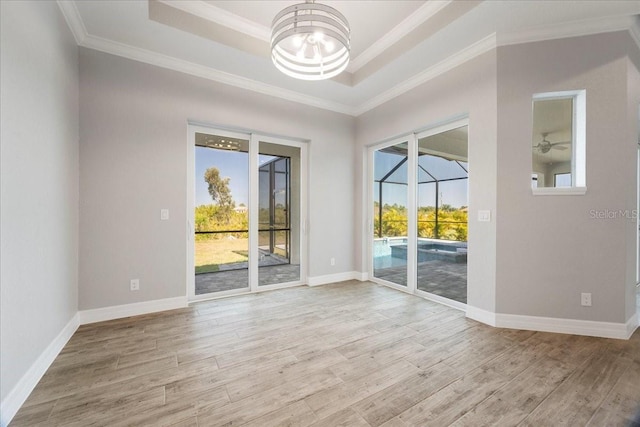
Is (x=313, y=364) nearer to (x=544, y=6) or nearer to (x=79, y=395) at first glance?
(x=79, y=395)

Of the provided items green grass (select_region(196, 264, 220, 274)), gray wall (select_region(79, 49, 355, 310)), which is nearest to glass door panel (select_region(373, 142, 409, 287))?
gray wall (select_region(79, 49, 355, 310))

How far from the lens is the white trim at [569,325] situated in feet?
8.25

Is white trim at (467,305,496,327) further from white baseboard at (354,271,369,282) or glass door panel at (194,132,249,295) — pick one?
glass door panel at (194,132,249,295)

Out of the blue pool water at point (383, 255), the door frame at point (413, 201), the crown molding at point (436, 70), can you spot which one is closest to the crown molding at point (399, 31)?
the crown molding at point (436, 70)

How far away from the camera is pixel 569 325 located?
2.63 meters

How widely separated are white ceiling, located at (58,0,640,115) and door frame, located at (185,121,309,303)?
0.70 meters

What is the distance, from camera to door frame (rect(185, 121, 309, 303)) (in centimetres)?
351

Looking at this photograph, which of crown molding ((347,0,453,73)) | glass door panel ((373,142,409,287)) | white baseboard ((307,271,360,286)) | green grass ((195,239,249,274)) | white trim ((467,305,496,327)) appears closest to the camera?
crown molding ((347,0,453,73))

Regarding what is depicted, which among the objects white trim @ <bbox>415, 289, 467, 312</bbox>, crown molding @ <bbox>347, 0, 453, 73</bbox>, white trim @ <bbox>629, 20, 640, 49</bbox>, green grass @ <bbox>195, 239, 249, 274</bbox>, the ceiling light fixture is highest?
crown molding @ <bbox>347, 0, 453, 73</bbox>

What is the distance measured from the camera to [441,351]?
7.57 feet

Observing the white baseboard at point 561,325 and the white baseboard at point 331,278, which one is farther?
the white baseboard at point 331,278

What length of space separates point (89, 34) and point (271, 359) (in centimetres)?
381

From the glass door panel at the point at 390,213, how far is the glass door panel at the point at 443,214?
0.30m

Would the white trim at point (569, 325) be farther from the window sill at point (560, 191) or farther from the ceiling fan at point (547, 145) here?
the ceiling fan at point (547, 145)
